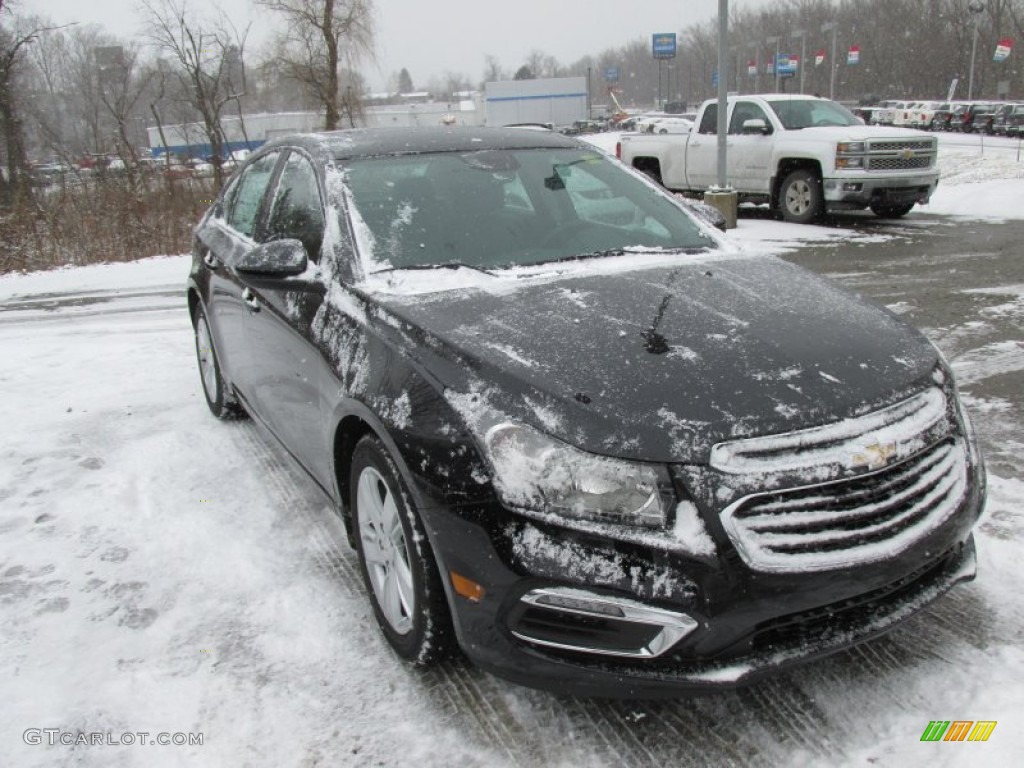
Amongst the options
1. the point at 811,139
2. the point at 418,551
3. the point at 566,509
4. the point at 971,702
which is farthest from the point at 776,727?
the point at 811,139

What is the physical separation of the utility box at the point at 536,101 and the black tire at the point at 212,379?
7544 cm

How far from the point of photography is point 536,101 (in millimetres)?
77438

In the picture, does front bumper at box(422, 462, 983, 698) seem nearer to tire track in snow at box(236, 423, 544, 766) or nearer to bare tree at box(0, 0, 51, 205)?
tire track in snow at box(236, 423, 544, 766)

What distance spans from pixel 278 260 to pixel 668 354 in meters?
1.60

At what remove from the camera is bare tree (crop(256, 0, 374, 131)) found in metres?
33.6

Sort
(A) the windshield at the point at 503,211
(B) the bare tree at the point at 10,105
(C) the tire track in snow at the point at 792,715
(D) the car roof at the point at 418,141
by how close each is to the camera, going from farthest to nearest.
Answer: (B) the bare tree at the point at 10,105 → (D) the car roof at the point at 418,141 → (A) the windshield at the point at 503,211 → (C) the tire track in snow at the point at 792,715

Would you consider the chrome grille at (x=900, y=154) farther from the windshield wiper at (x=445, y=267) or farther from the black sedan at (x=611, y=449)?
the windshield wiper at (x=445, y=267)

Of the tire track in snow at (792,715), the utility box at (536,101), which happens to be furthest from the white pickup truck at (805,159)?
the utility box at (536,101)

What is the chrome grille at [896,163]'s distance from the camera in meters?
12.0

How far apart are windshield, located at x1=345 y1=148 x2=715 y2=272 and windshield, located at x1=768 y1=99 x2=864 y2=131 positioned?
10.1 metres

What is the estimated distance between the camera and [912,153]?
12125mm

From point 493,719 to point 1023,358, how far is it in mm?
4934

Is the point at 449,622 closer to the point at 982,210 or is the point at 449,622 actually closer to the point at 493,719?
the point at 493,719

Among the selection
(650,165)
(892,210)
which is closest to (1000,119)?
(892,210)
